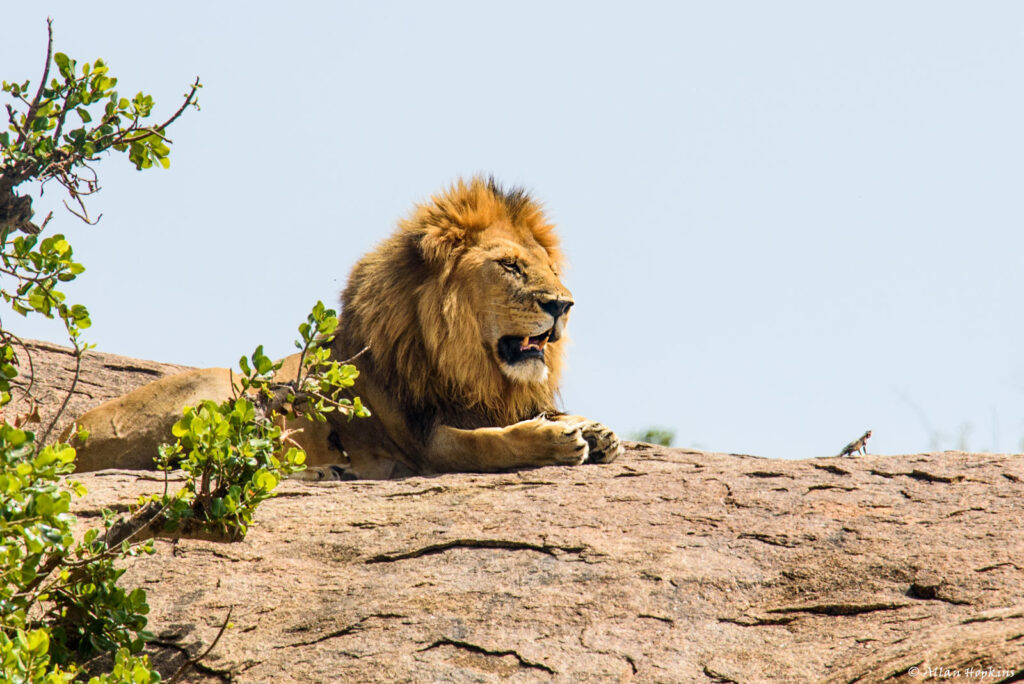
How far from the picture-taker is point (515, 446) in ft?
18.4

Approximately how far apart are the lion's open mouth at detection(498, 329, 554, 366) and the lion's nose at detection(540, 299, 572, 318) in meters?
0.10

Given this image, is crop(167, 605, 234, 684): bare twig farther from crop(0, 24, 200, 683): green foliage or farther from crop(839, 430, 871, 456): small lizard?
crop(839, 430, 871, 456): small lizard

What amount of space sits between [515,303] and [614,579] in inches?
77.1

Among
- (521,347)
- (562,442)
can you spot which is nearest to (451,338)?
(521,347)

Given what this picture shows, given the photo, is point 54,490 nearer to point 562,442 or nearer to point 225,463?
point 225,463

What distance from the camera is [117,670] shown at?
341 cm

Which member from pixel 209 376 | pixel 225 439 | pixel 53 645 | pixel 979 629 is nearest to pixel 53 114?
pixel 225 439

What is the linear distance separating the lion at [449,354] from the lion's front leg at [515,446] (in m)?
0.01

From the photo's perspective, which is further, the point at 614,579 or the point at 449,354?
the point at 449,354

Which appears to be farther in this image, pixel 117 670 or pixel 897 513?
pixel 897 513

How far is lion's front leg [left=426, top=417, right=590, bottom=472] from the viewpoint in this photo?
5566mm

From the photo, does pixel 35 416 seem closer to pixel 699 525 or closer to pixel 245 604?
pixel 245 604

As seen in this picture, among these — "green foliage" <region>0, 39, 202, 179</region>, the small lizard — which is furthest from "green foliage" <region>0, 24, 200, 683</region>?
the small lizard

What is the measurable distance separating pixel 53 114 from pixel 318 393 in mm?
1359
